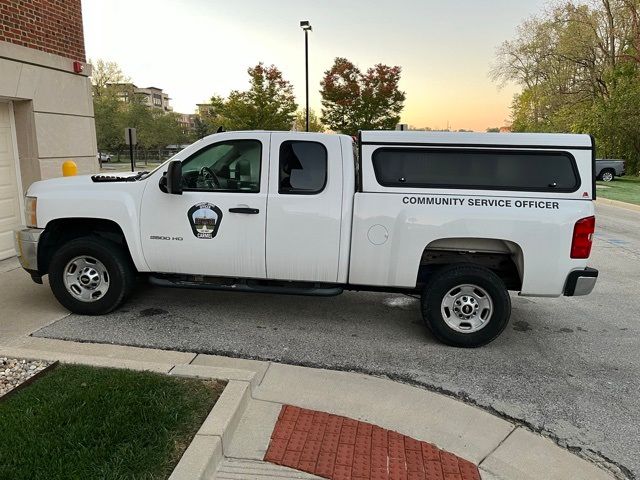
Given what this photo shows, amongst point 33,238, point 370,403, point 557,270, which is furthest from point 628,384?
point 33,238

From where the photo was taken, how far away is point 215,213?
4.71 meters

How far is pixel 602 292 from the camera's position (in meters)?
6.58

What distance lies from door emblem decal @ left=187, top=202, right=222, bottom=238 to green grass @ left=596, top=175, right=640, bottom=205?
17039 millimetres

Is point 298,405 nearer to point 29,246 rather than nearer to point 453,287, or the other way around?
point 453,287

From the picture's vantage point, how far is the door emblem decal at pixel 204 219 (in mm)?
4711

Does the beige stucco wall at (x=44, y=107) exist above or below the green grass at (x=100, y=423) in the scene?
above

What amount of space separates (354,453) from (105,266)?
10.9 ft

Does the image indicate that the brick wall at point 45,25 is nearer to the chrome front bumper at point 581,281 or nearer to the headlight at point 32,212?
the headlight at point 32,212

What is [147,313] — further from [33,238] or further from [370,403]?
[370,403]

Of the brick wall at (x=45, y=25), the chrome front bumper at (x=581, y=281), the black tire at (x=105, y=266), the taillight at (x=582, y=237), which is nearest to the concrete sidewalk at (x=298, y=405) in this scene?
the black tire at (x=105, y=266)

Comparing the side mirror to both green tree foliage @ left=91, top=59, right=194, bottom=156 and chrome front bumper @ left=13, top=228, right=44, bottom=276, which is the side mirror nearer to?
chrome front bumper @ left=13, top=228, right=44, bottom=276

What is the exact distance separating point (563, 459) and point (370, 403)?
1281mm

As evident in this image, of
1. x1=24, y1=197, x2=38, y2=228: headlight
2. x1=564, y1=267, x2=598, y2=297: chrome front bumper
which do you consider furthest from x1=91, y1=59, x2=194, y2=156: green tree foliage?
x1=564, y1=267, x2=598, y2=297: chrome front bumper

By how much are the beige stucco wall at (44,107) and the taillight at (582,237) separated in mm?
7936
